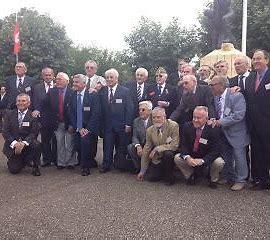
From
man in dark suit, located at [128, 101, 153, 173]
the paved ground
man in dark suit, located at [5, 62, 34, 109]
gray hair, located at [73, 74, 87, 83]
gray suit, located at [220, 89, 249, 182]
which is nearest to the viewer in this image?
the paved ground

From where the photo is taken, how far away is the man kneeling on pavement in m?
6.80

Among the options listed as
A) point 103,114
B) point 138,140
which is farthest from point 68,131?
point 138,140

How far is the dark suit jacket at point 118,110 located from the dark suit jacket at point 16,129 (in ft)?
3.76

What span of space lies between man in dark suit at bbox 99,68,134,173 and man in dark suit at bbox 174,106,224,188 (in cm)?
129

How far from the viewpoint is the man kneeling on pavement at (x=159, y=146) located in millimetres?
6801

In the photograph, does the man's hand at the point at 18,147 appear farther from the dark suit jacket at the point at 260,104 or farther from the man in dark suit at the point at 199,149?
the dark suit jacket at the point at 260,104

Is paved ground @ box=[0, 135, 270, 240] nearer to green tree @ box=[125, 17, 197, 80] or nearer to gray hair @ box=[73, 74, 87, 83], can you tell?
gray hair @ box=[73, 74, 87, 83]

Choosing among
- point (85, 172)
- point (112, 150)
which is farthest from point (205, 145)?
point (85, 172)

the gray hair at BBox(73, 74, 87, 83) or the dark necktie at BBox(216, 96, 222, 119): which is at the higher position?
the gray hair at BBox(73, 74, 87, 83)

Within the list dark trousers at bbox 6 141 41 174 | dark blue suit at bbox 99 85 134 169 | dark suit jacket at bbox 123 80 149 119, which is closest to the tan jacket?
dark blue suit at bbox 99 85 134 169

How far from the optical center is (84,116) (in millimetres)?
7660

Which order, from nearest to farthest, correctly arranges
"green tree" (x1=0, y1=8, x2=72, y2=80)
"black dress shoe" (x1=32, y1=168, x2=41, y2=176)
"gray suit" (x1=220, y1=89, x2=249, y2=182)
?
1. "gray suit" (x1=220, y1=89, x2=249, y2=182)
2. "black dress shoe" (x1=32, y1=168, x2=41, y2=176)
3. "green tree" (x1=0, y1=8, x2=72, y2=80)

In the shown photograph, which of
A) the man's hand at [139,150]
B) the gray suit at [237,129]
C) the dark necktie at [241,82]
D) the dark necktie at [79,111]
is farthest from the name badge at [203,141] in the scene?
the dark necktie at [79,111]

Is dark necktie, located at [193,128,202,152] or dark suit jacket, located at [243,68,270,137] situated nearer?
dark suit jacket, located at [243,68,270,137]
